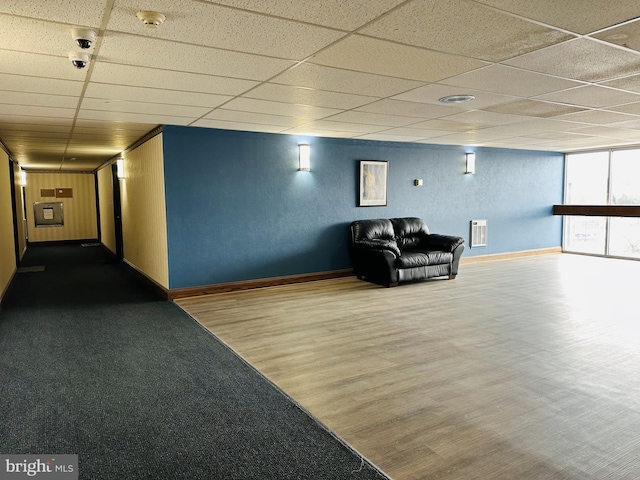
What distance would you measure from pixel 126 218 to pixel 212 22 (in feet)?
23.3

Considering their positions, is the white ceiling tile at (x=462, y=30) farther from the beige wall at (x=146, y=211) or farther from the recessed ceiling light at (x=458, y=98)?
the beige wall at (x=146, y=211)

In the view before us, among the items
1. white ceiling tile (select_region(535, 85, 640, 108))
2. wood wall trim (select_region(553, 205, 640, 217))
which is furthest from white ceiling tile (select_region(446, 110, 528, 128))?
wood wall trim (select_region(553, 205, 640, 217))

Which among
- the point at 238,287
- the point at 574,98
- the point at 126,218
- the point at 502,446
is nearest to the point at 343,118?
the point at 574,98

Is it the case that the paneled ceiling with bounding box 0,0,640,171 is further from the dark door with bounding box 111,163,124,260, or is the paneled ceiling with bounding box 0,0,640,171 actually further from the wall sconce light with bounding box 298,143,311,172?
the dark door with bounding box 111,163,124,260

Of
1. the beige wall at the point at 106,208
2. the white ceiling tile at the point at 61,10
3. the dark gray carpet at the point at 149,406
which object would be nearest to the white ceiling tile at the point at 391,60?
the white ceiling tile at the point at 61,10

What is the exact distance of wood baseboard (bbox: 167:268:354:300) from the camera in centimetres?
598

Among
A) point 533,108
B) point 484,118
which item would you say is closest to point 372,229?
point 484,118

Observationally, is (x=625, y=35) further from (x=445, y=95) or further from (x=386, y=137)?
(x=386, y=137)

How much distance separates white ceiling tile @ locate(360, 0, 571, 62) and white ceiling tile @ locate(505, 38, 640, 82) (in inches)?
6.3

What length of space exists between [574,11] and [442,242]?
5.19 meters

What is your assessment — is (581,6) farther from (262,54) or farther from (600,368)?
(600,368)

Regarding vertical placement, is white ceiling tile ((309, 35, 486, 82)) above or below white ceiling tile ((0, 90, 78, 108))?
above

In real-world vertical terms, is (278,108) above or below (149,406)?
above

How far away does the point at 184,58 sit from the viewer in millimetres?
2963
